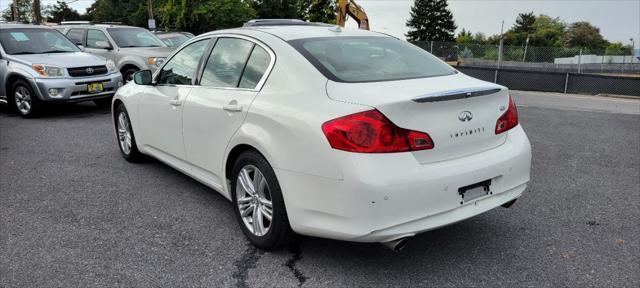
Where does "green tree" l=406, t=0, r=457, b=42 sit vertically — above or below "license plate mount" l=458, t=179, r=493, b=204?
above

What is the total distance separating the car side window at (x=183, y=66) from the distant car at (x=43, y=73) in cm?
500

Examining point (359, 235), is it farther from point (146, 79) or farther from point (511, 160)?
point (146, 79)

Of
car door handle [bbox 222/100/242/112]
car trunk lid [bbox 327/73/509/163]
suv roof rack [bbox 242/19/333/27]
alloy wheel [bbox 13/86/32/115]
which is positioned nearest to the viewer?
car trunk lid [bbox 327/73/509/163]

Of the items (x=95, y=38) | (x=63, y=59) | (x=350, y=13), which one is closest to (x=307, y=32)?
(x=63, y=59)

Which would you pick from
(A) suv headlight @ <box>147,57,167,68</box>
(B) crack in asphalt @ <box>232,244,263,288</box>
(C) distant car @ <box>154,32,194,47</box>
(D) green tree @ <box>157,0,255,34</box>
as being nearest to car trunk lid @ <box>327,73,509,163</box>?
(B) crack in asphalt @ <box>232,244,263,288</box>

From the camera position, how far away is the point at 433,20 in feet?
283

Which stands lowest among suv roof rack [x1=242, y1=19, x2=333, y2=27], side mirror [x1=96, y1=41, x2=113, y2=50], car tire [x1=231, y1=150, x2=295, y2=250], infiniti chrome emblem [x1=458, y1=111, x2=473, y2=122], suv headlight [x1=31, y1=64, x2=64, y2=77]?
car tire [x1=231, y1=150, x2=295, y2=250]

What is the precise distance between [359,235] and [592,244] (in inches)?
74.6

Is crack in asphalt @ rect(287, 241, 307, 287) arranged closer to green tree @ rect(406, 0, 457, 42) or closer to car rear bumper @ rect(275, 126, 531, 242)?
car rear bumper @ rect(275, 126, 531, 242)

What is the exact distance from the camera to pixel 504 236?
12.4 feet

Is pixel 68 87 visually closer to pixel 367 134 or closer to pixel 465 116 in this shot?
pixel 367 134

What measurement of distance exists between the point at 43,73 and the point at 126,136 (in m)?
4.23

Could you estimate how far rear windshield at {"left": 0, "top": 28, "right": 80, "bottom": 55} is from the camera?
945 cm

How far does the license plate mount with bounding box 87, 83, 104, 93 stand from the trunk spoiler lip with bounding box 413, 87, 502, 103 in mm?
7793
